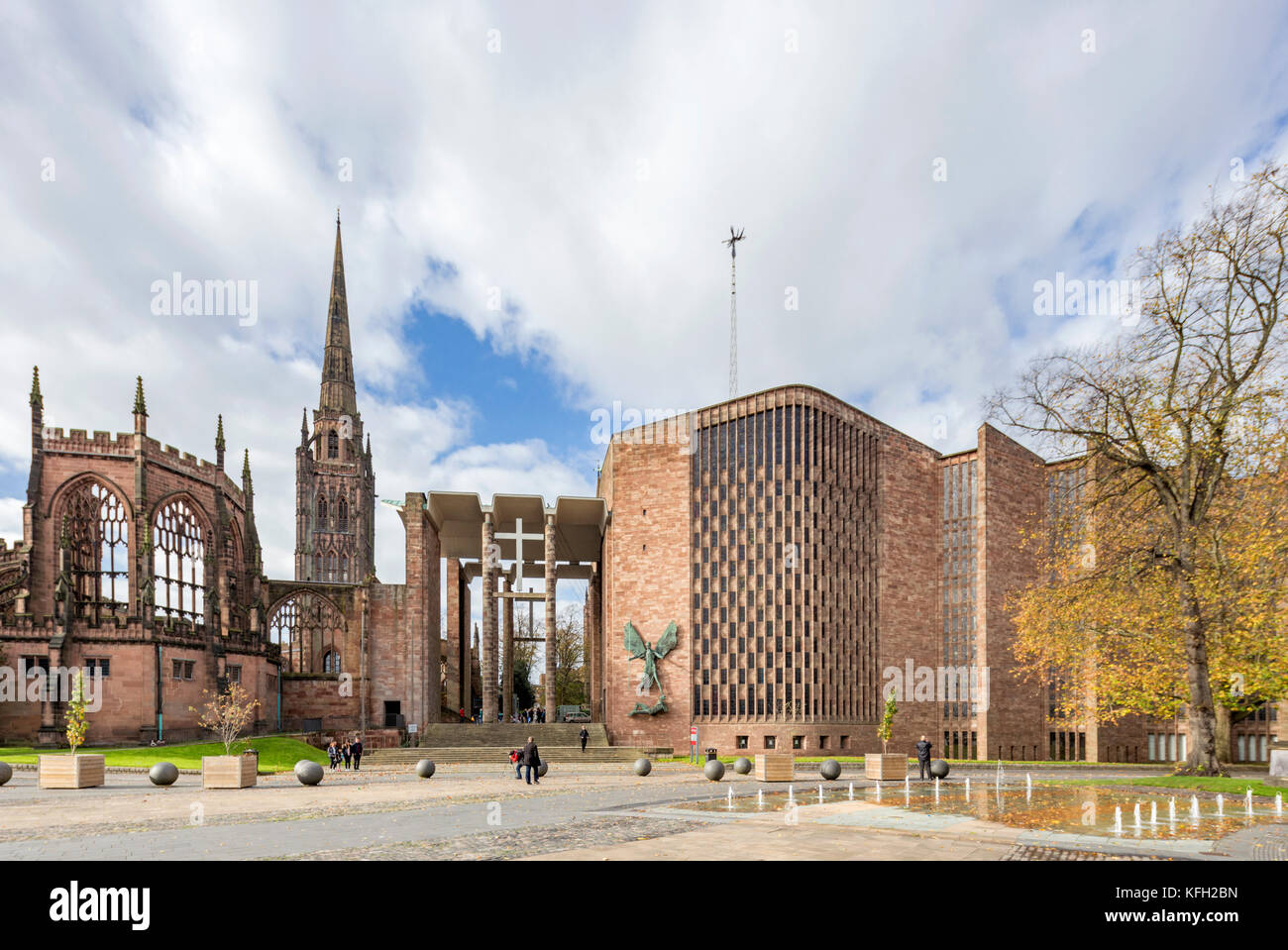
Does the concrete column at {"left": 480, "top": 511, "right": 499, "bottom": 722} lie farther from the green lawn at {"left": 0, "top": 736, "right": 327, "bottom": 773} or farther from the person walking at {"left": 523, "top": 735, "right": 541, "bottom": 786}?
the person walking at {"left": 523, "top": 735, "right": 541, "bottom": 786}

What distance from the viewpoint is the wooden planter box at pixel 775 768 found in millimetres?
26594

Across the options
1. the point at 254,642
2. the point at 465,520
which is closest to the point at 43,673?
the point at 254,642

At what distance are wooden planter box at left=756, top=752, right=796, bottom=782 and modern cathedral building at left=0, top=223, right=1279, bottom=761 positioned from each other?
24.0m

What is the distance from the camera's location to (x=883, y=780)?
27.5m

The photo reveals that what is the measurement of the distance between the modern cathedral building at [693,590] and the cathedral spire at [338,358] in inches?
1998

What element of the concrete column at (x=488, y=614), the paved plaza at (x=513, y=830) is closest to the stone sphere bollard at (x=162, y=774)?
the paved plaza at (x=513, y=830)

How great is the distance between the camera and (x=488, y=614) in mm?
53812

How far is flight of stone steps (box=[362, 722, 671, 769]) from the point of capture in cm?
4153

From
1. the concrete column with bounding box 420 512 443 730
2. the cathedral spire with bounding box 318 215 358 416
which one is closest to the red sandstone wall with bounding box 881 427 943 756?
the concrete column with bounding box 420 512 443 730

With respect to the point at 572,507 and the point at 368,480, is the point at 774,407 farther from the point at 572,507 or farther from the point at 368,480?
the point at 368,480

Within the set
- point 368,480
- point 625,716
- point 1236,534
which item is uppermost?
point 368,480

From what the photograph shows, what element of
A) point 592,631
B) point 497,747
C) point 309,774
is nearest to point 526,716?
point 592,631

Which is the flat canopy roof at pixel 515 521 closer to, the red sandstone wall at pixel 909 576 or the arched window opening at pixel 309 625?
the arched window opening at pixel 309 625
